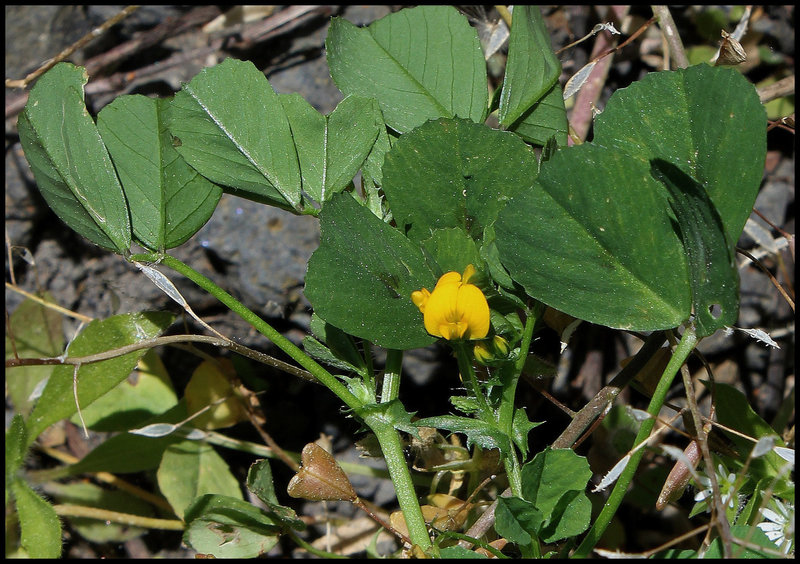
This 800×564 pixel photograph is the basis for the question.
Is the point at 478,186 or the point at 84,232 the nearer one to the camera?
the point at 478,186

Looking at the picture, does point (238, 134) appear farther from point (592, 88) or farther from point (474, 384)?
point (592, 88)

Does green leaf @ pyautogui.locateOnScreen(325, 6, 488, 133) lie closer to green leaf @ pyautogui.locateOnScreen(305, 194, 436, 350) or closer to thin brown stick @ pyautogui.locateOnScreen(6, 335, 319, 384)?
green leaf @ pyautogui.locateOnScreen(305, 194, 436, 350)

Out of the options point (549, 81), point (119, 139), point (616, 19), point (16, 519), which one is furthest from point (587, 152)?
point (16, 519)

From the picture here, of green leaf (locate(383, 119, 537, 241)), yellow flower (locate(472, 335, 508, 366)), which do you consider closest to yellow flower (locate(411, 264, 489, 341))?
yellow flower (locate(472, 335, 508, 366))

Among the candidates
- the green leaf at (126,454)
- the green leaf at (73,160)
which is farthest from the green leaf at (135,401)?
the green leaf at (73,160)

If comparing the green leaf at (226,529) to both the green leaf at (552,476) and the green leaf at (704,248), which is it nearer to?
the green leaf at (552,476)

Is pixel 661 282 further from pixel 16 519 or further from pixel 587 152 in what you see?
pixel 16 519
